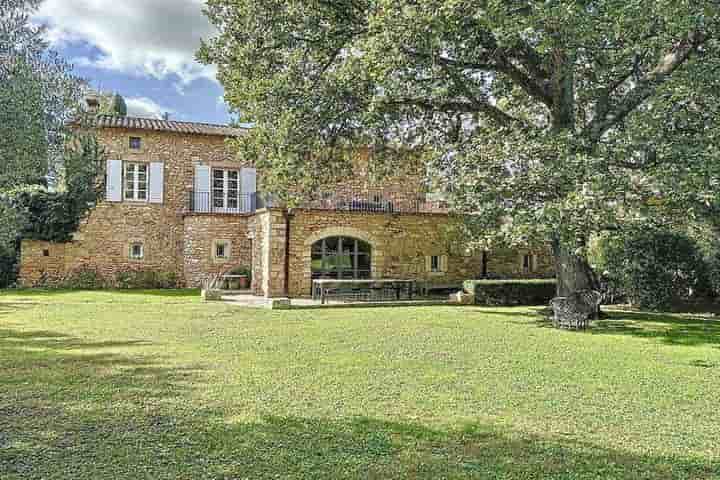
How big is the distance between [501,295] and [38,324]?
11759mm

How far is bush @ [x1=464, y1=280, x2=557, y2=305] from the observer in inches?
629

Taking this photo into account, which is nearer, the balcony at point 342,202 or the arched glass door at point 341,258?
the arched glass door at point 341,258

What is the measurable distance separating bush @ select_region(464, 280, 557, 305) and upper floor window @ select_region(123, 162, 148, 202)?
41.8 feet

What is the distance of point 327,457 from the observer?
3766mm

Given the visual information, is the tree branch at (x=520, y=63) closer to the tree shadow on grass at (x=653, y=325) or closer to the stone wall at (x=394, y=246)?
the tree shadow on grass at (x=653, y=325)

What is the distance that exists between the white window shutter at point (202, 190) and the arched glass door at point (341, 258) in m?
6.39

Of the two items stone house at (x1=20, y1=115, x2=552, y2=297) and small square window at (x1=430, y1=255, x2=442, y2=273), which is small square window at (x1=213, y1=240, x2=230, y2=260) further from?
small square window at (x1=430, y1=255, x2=442, y2=273)

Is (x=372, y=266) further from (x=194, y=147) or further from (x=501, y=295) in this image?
(x=194, y=147)

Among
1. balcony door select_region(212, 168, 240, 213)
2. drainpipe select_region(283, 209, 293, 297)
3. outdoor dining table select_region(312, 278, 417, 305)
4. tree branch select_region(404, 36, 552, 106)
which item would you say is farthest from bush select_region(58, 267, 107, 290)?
tree branch select_region(404, 36, 552, 106)

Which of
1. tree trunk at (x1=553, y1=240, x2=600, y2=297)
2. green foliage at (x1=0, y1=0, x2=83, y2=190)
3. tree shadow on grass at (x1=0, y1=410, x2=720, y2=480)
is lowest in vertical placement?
tree shadow on grass at (x1=0, y1=410, x2=720, y2=480)

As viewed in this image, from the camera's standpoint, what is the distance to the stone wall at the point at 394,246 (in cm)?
1681

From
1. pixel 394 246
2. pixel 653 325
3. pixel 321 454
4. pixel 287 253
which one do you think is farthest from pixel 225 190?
pixel 321 454

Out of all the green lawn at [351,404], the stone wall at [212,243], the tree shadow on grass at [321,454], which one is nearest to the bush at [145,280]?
the stone wall at [212,243]

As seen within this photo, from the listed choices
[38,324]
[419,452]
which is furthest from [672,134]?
[38,324]
